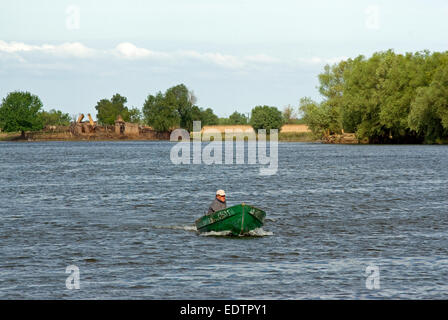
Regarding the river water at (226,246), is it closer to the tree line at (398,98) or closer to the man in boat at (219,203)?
the man in boat at (219,203)

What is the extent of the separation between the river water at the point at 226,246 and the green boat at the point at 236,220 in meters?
0.52

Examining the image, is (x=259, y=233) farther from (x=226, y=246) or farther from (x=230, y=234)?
(x=226, y=246)

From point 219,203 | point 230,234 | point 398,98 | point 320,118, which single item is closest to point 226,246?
point 230,234

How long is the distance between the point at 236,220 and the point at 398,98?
104 metres

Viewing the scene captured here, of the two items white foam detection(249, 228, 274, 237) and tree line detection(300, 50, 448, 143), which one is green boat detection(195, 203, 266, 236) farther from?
tree line detection(300, 50, 448, 143)

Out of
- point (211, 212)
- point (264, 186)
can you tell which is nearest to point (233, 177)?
point (264, 186)

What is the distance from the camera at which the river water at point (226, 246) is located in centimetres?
1886

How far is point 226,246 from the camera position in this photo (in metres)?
25.0

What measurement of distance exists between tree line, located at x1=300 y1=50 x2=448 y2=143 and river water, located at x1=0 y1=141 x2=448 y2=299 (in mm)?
63655

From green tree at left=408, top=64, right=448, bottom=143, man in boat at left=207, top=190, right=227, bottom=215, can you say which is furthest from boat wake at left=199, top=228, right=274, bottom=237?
green tree at left=408, top=64, right=448, bottom=143

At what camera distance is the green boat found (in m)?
26.4

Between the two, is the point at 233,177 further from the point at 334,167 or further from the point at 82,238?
the point at 82,238
